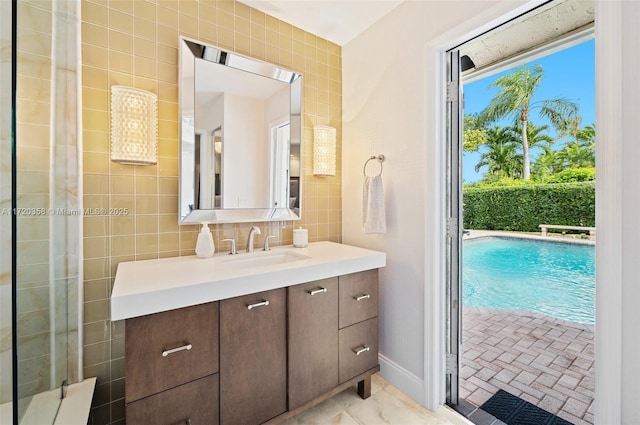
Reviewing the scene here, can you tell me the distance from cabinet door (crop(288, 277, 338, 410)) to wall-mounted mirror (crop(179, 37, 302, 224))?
0.69 m

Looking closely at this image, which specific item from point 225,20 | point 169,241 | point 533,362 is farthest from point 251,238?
point 533,362

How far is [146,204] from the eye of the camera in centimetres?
159

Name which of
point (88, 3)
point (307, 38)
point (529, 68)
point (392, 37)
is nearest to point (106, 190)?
point (88, 3)

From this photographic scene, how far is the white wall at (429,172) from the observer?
1045 millimetres

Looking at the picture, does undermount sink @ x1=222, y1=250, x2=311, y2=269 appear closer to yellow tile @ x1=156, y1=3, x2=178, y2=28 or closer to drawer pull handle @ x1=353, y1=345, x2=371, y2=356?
drawer pull handle @ x1=353, y1=345, x2=371, y2=356

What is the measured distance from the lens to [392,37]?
1.93 m

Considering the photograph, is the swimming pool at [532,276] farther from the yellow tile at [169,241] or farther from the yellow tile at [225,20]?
the yellow tile at [225,20]

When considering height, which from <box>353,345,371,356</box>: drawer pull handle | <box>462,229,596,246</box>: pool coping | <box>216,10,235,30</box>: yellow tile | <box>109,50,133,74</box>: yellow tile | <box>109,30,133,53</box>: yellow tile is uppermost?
<box>216,10,235,30</box>: yellow tile

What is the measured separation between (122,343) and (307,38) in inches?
90.4

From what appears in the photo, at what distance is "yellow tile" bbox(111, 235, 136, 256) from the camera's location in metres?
1.52

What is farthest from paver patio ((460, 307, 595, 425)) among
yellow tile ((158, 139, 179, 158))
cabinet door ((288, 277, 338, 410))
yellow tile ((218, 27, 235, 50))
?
yellow tile ((218, 27, 235, 50))

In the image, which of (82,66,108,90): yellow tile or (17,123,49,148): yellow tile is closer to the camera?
(17,123,49,148): yellow tile

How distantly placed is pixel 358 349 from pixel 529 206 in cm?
129

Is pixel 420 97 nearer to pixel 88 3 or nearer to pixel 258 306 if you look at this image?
pixel 258 306
